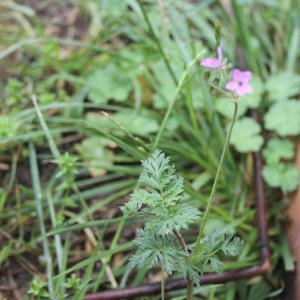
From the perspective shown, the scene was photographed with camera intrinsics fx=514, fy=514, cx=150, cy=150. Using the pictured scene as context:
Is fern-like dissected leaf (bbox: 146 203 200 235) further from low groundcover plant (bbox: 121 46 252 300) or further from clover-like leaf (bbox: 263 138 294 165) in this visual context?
clover-like leaf (bbox: 263 138 294 165)

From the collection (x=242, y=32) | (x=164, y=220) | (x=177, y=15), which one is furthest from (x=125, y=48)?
(x=164, y=220)

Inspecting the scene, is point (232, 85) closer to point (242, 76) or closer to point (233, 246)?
point (242, 76)

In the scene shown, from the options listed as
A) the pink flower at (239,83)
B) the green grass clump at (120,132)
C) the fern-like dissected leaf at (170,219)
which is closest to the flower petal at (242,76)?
the pink flower at (239,83)

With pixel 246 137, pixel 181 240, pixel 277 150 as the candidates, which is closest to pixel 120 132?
pixel 246 137

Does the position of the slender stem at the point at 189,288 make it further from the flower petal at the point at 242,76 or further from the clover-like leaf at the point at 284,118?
the clover-like leaf at the point at 284,118

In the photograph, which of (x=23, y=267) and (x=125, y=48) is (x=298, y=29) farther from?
(x=23, y=267)

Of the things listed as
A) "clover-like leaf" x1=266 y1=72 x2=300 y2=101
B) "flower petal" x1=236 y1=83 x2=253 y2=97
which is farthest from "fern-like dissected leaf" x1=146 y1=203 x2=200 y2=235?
"clover-like leaf" x1=266 y1=72 x2=300 y2=101
